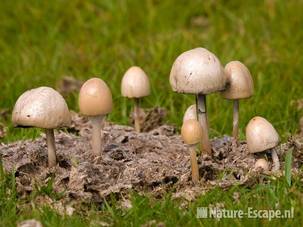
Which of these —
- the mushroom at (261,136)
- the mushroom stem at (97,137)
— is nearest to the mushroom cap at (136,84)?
the mushroom stem at (97,137)

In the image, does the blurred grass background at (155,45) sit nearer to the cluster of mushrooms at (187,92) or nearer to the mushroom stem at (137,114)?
the mushroom stem at (137,114)

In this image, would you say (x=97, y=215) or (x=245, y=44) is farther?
(x=245, y=44)

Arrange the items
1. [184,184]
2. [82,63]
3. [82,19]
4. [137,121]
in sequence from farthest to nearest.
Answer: [82,19] → [82,63] → [137,121] → [184,184]

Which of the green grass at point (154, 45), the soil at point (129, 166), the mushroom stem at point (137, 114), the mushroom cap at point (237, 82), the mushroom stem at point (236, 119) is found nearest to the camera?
the soil at point (129, 166)

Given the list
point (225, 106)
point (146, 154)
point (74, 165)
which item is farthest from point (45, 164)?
point (225, 106)

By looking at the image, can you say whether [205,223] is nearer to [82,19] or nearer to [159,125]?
[159,125]

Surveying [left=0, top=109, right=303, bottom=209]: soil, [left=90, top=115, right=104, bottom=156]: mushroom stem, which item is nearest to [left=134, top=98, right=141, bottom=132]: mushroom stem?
[left=0, top=109, right=303, bottom=209]: soil

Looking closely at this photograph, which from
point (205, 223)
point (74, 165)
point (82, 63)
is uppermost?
point (82, 63)

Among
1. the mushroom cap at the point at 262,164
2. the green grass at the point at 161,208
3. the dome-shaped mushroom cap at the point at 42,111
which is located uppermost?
the dome-shaped mushroom cap at the point at 42,111
